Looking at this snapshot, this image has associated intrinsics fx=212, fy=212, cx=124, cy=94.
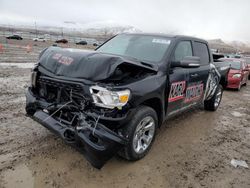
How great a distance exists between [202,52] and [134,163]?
10.7 feet

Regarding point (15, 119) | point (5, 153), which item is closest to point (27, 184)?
point (5, 153)

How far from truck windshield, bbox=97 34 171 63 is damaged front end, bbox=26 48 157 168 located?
0.65 meters

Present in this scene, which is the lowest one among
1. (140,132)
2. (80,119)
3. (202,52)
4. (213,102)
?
(213,102)

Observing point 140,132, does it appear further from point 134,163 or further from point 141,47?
point 141,47

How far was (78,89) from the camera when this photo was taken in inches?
113

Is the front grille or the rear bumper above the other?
the front grille

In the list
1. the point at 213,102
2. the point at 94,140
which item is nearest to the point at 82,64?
the point at 94,140

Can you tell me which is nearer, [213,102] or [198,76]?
[198,76]

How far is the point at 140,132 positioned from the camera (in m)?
3.25

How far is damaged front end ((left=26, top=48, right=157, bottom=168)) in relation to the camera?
8.59ft

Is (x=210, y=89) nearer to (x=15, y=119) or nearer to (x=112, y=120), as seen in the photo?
(x=112, y=120)

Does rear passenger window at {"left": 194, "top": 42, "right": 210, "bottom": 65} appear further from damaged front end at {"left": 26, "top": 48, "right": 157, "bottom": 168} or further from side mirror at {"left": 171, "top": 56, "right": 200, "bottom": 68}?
damaged front end at {"left": 26, "top": 48, "right": 157, "bottom": 168}

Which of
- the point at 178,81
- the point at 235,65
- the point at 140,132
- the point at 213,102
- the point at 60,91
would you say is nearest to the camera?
the point at 60,91

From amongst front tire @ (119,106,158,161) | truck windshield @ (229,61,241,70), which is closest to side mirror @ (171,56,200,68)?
front tire @ (119,106,158,161)
